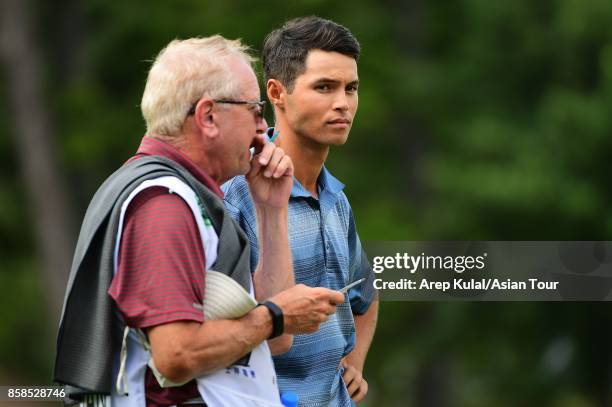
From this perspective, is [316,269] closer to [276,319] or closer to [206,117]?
[276,319]

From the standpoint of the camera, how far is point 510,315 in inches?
591

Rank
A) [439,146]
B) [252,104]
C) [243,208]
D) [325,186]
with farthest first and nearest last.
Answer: [439,146]
[325,186]
[243,208]
[252,104]

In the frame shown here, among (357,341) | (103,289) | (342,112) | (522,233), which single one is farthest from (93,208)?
(522,233)

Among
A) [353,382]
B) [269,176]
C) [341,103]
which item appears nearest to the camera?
[269,176]

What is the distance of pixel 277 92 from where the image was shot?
13.0 ft

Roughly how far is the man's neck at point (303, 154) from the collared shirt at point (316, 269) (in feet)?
0.17

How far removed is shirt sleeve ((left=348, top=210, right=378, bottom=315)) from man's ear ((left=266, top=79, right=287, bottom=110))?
0.49 m

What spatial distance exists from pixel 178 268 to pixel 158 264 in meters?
0.05

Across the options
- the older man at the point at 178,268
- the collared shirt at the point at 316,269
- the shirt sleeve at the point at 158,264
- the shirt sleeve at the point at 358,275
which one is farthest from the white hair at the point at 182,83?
the shirt sleeve at the point at 358,275

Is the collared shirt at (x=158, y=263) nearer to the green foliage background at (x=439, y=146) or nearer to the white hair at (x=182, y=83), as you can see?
the white hair at (x=182, y=83)

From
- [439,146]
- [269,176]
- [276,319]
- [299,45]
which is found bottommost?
[276,319]

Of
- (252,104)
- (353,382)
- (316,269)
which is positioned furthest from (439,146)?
(252,104)

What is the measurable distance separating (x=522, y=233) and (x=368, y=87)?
3049mm

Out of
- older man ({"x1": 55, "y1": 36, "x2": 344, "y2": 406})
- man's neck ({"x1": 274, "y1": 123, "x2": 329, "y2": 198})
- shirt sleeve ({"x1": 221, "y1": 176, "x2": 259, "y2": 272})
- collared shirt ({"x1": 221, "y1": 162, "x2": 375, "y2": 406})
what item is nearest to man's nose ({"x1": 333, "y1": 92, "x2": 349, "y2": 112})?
man's neck ({"x1": 274, "y1": 123, "x2": 329, "y2": 198})
